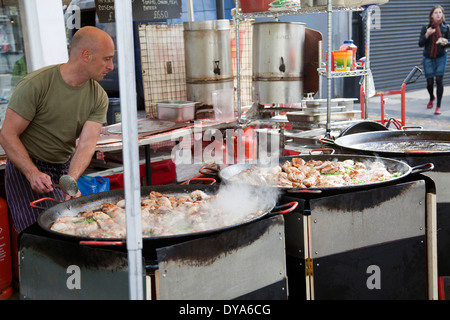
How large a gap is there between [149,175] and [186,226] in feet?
10.1

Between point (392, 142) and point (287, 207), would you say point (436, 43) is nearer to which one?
point (392, 142)

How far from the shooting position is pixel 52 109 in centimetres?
377

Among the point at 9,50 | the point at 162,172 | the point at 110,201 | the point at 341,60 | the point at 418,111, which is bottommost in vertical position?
the point at 418,111

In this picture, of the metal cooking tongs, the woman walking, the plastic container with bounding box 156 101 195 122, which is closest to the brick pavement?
the woman walking

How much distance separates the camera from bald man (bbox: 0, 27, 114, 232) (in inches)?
144

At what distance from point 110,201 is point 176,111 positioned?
10.8 feet

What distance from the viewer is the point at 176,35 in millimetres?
6922

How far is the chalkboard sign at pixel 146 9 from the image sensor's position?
6523 millimetres

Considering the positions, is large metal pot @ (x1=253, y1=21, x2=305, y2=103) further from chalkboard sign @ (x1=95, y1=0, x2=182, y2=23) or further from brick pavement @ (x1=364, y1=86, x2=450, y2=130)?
brick pavement @ (x1=364, y1=86, x2=450, y2=130)

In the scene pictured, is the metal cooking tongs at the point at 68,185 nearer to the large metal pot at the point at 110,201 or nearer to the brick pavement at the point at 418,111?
the large metal pot at the point at 110,201

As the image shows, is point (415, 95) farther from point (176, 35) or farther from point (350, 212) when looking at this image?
point (350, 212)

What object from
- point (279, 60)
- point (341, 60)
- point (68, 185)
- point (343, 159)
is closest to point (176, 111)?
point (279, 60)
